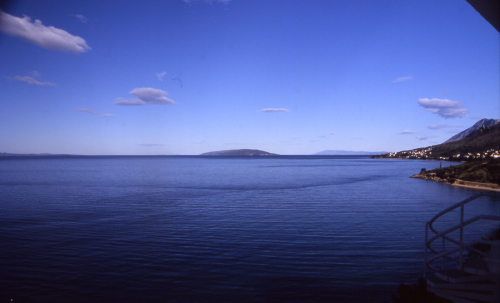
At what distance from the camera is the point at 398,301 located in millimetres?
6887

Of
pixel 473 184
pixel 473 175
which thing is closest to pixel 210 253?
pixel 473 184

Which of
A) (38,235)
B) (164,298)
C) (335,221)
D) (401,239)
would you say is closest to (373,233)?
(401,239)

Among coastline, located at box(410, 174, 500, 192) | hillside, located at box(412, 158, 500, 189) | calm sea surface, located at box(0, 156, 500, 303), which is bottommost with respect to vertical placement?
calm sea surface, located at box(0, 156, 500, 303)

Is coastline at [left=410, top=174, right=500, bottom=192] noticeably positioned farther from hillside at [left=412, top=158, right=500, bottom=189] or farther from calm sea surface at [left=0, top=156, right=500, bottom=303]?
calm sea surface at [left=0, top=156, right=500, bottom=303]

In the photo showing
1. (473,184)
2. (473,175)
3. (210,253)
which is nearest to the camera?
(210,253)

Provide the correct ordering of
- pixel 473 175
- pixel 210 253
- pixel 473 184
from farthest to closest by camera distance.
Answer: pixel 473 175 < pixel 473 184 < pixel 210 253

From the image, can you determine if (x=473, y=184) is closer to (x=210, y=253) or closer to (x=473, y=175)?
(x=473, y=175)

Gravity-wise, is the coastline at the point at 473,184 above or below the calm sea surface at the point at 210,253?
above

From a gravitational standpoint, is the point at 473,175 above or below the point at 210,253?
above

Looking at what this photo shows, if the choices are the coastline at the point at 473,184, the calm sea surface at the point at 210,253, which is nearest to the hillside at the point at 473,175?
the coastline at the point at 473,184

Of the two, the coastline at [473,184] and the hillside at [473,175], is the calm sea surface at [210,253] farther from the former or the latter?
the hillside at [473,175]

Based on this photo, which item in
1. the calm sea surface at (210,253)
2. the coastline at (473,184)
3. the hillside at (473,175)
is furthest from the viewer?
the hillside at (473,175)

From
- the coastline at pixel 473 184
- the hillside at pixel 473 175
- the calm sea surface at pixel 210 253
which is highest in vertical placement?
the hillside at pixel 473 175

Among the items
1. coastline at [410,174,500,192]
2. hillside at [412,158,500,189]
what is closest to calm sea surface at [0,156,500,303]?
coastline at [410,174,500,192]
